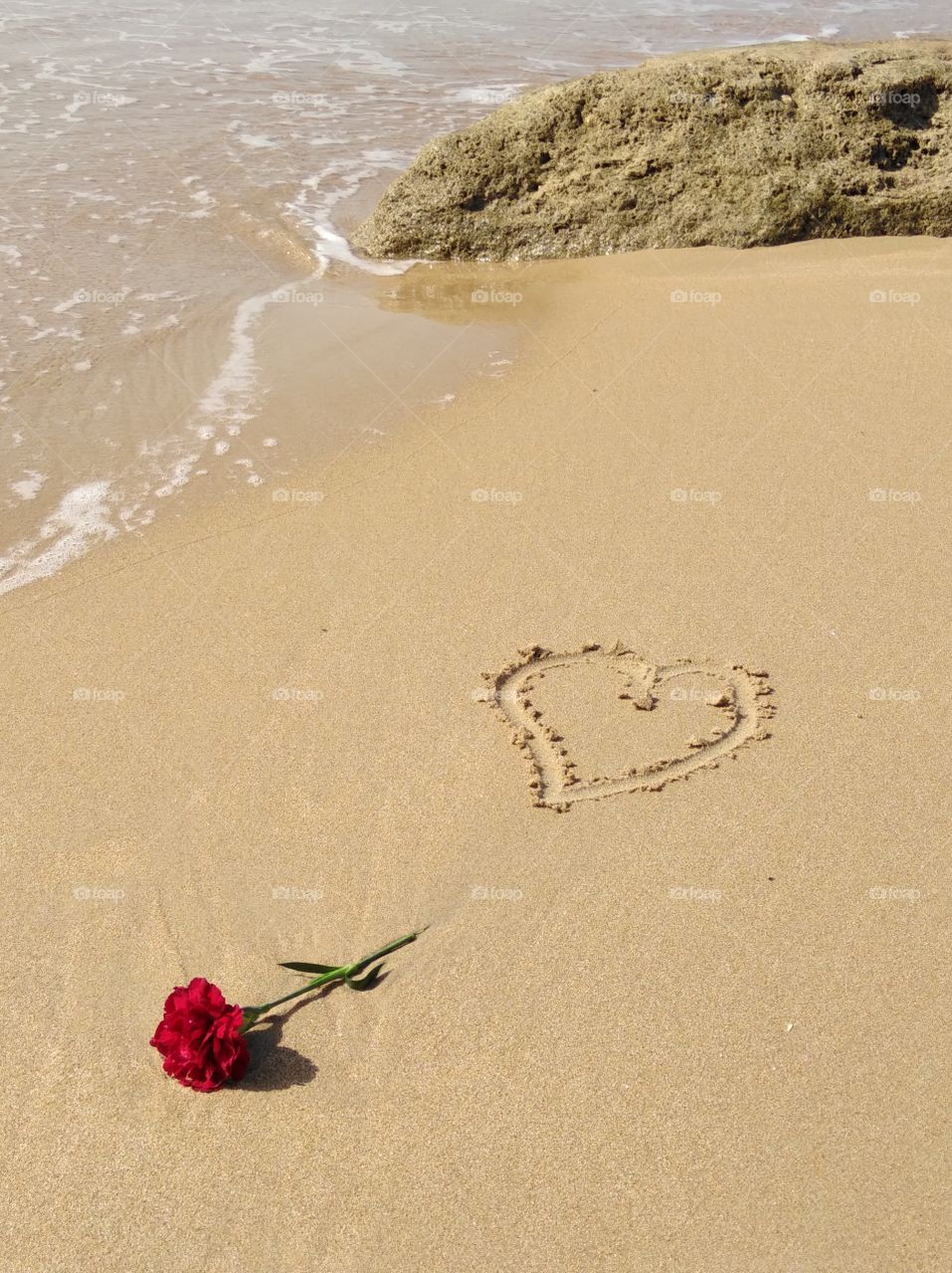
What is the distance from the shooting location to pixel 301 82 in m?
11.7

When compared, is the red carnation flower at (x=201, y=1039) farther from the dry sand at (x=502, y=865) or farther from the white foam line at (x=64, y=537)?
the white foam line at (x=64, y=537)

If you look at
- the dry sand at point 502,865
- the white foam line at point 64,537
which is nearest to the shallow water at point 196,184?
the white foam line at point 64,537

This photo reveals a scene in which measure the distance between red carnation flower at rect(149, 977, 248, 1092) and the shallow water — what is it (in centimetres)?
234

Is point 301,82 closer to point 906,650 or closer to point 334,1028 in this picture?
point 906,650

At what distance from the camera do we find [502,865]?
3.06 m

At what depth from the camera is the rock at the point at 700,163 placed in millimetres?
7109

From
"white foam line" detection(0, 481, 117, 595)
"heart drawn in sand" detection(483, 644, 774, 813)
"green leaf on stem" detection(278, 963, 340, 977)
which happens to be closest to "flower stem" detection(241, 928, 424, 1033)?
"green leaf on stem" detection(278, 963, 340, 977)

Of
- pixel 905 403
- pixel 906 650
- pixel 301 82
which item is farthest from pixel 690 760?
pixel 301 82

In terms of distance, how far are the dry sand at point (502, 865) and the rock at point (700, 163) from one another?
2.50 m

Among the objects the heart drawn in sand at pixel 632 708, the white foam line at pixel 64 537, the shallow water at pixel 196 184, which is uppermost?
the shallow water at pixel 196 184

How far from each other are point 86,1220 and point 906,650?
2810 mm

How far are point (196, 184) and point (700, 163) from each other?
3723mm

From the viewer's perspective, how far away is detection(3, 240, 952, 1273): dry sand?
2.34 m

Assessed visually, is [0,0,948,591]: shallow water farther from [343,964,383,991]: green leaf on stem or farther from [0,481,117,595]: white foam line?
[343,964,383,991]: green leaf on stem
